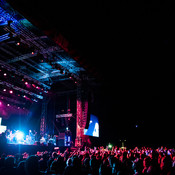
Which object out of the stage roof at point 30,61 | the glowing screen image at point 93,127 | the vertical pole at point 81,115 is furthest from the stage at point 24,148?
the stage roof at point 30,61

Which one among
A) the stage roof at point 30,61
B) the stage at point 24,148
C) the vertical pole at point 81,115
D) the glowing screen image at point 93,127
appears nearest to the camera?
the stage roof at point 30,61

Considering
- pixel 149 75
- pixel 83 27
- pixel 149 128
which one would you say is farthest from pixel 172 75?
pixel 149 128

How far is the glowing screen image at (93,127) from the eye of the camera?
45.3ft

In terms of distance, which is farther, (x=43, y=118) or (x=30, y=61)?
(x=43, y=118)

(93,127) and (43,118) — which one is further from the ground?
(43,118)

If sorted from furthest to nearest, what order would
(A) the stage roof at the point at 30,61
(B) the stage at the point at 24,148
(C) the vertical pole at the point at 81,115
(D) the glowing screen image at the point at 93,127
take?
(D) the glowing screen image at the point at 93,127, (C) the vertical pole at the point at 81,115, (B) the stage at the point at 24,148, (A) the stage roof at the point at 30,61

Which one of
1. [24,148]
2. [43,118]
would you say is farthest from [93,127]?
[24,148]

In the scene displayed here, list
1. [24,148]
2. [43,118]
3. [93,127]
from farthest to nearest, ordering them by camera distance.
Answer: [43,118], [93,127], [24,148]

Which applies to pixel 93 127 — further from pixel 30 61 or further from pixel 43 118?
pixel 30 61

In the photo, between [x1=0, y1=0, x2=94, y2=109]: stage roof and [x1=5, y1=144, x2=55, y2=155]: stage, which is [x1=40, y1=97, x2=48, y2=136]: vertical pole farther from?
[x1=5, y1=144, x2=55, y2=155]: stage

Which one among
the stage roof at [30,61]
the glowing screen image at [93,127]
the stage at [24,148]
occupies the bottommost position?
the stage at [24,148]

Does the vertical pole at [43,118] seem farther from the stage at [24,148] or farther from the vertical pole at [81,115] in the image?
the vertical pole at [81,115]

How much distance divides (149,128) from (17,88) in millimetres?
13550

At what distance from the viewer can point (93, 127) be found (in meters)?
14.6
